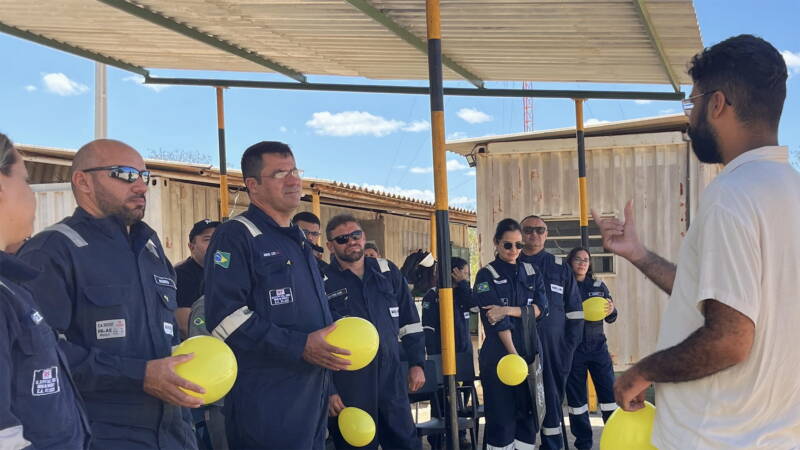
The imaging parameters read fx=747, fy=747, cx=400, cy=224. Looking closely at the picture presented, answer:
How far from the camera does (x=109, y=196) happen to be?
3.04 m

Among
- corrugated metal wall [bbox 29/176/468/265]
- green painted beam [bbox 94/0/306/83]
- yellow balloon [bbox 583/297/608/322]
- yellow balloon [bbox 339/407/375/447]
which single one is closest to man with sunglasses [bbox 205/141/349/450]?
yellow balloon [bbox 339/407/375/447]

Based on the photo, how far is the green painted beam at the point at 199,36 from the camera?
17.6 ft

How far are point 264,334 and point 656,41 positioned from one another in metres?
4.05

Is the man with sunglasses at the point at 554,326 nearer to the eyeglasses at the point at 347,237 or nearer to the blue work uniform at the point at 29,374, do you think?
the eyeglasses at the point at 347,237

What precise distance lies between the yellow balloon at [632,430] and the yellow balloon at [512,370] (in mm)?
3562

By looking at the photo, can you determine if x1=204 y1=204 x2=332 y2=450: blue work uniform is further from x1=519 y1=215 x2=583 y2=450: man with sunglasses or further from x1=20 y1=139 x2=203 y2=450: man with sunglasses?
x1=519 y1=215 x2=583 y2=450: man with sunglasses

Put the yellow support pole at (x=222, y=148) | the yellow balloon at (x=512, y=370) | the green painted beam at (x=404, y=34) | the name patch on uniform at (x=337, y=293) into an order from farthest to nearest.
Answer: the yellow support pole at (x=222, y=148), the yellow balloon at (x=512, y=370), the name patch on uniform at (x=337, y=293), the green painted beam at (x=404, y=34)

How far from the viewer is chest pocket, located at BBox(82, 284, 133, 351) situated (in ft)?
9.07

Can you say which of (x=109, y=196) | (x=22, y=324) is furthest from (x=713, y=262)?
(x=109, y=196)

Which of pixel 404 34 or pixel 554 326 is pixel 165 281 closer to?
pixel 404 34

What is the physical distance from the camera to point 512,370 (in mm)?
5926

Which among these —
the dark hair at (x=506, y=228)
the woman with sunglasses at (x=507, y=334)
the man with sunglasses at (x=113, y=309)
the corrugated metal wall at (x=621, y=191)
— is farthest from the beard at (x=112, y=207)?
the corrugated metal wall at (x=621, y=191)

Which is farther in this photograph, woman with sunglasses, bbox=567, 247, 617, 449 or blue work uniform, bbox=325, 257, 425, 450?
woman with sunglasses, bbox=567, 247, 617, 449

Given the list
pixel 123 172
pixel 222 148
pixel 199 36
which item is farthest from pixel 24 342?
pixel 222 148
